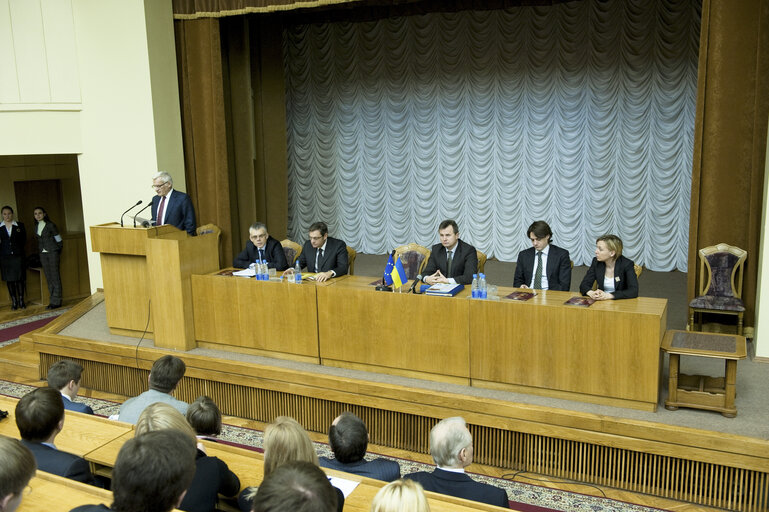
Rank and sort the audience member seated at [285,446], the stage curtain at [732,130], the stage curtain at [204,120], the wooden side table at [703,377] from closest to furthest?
the audience member seated at [285,446], the wooden side table at [703,377], the stage curtain at [732,130], the stage curtain at [204,120]

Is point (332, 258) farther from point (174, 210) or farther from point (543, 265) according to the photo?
point (543, 265)

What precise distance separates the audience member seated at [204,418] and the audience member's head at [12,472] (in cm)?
109

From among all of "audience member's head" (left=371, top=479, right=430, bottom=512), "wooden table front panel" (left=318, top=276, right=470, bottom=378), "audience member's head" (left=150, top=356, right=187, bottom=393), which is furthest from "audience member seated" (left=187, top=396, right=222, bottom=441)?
"wooden table front panel" (left=318, top=276, right=470, bottom=378)

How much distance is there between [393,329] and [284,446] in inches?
95.7

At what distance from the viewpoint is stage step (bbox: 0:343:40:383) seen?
6.33m

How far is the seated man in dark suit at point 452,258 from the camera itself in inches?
205

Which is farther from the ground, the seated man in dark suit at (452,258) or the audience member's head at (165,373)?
the seated man in dark suit at (452,258)

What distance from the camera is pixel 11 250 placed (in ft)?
28.7

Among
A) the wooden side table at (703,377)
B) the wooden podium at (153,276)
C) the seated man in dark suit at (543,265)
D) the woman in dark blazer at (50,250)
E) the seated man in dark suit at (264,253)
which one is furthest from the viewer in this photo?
the woman in dark blazer at (50,250)

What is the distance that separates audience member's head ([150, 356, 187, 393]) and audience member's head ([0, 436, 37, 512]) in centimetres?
156

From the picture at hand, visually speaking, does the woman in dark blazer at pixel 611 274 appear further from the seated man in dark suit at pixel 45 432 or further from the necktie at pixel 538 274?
the seated man in dark suit at pixel 45 432

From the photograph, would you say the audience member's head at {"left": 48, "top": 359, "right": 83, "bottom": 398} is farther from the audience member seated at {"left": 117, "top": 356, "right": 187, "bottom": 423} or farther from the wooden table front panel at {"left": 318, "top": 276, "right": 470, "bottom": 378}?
the wooden table front panel at {"left": 318, "top": 276, "right": 470, "bottom": 378}

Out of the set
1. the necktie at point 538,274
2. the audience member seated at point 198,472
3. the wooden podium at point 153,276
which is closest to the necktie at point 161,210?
the wooden podium at point 153,276

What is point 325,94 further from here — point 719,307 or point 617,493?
point 617,493
